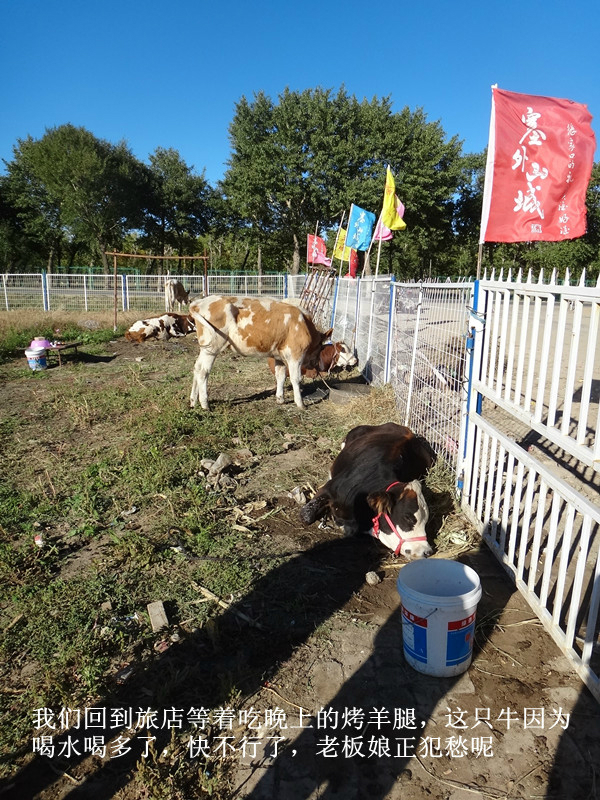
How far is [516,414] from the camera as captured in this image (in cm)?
311

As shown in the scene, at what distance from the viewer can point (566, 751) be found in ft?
6.74

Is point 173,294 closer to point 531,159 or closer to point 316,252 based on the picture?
point 316,252

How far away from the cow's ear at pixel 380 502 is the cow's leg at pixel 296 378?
395cm

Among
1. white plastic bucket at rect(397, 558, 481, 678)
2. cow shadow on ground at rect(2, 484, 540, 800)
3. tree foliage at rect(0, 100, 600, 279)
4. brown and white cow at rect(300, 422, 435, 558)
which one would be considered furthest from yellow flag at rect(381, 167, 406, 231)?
tree foliage at rect(0, 100, 600, 279)

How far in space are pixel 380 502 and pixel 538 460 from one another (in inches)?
41.9

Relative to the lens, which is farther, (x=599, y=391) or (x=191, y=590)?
(x=599, y=391)

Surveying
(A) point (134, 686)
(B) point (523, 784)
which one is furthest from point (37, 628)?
(B) point (523, 784)

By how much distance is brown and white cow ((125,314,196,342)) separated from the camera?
1442 cm

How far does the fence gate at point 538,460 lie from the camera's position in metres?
2.35

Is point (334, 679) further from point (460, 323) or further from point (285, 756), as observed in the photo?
point (460, 323)

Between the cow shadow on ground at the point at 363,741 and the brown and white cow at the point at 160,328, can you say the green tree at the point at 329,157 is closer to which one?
the brown and white cow at the point at 160,328

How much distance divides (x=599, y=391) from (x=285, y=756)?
692 cm

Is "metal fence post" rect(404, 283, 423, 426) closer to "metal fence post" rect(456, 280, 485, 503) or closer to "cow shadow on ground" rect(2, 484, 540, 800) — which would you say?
"metal fence post" rect(456, 280, 485, 503)

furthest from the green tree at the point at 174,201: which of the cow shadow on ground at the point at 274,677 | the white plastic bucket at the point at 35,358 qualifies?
the cow shadow on ground at the point at 274,677
